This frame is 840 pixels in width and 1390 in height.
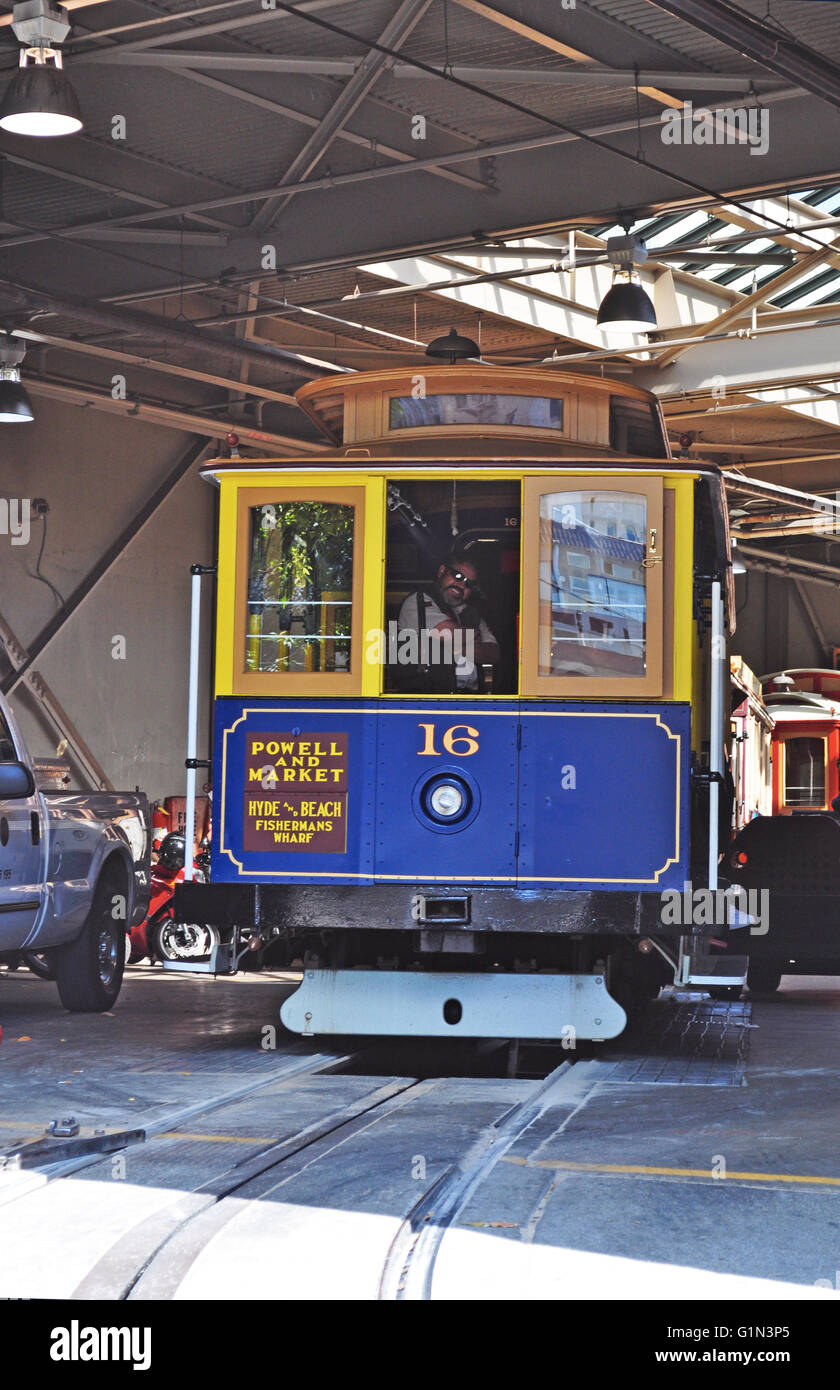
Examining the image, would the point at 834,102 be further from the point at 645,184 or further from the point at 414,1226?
the point at 414,1226

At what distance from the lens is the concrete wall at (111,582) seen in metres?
22.0

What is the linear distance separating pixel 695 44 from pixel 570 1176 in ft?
30.5

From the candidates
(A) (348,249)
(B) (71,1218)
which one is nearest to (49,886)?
(B) (71,1218)

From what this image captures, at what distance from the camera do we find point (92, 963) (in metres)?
12.6

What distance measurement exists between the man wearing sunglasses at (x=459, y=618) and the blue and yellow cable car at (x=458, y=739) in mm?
16

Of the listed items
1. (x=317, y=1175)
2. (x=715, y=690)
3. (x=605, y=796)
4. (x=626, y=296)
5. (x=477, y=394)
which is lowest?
(x=317, y=1175)

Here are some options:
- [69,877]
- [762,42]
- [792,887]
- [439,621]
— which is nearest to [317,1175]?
[439,621]

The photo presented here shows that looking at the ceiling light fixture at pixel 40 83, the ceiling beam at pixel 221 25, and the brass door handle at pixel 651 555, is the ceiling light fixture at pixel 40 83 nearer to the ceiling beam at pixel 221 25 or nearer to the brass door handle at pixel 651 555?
the ceiling beam at pixel 221 25

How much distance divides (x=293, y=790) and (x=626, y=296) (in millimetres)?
6789

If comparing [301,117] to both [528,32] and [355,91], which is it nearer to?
[355,91]

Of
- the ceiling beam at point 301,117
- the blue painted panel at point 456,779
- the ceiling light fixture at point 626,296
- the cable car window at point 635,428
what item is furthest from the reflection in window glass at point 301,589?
the ceiling light fixture at point 626,296

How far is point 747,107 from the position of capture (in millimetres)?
13406

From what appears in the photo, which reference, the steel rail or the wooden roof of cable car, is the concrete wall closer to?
the wooden roof of cable car

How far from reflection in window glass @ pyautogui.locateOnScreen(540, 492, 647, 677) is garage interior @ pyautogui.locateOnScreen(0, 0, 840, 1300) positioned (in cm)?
126
